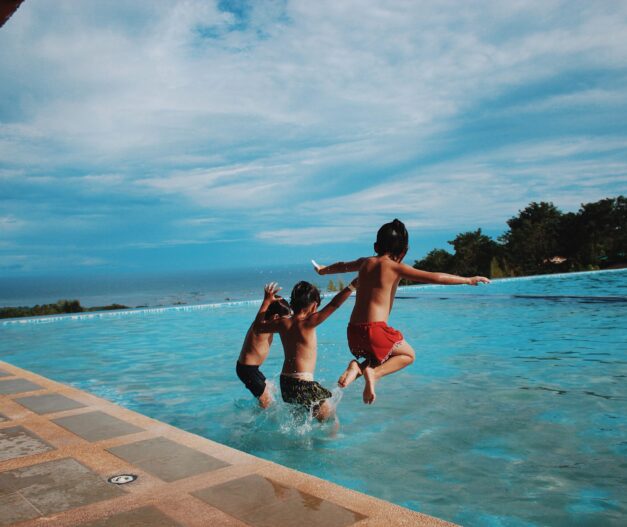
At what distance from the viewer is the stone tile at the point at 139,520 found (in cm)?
265

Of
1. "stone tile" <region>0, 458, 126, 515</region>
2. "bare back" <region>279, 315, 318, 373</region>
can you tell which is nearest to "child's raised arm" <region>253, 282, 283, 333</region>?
"bare back" <region>279, 315, 318, 373</region>

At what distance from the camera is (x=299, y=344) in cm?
525

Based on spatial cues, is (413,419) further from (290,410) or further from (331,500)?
(331,500)

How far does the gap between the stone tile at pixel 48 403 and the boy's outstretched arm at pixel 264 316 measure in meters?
1.82

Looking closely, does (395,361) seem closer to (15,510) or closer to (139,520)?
(139,520)

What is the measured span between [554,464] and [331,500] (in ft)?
8.76

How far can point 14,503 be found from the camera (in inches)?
118

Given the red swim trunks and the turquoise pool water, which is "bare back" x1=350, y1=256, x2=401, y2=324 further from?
the turquoise pool water

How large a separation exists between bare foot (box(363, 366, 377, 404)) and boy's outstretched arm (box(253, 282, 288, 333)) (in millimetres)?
1182

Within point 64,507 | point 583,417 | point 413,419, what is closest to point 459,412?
point 413,419

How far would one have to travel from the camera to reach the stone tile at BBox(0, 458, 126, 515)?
2969mm

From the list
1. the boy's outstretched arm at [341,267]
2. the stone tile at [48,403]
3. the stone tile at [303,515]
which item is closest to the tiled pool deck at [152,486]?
the stone tile at [303,515]

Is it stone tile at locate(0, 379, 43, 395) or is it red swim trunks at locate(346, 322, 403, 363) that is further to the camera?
stone tile at locate(0, 379, 43, 395)

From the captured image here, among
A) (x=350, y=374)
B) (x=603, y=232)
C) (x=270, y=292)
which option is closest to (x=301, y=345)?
(x=270, y=292)
